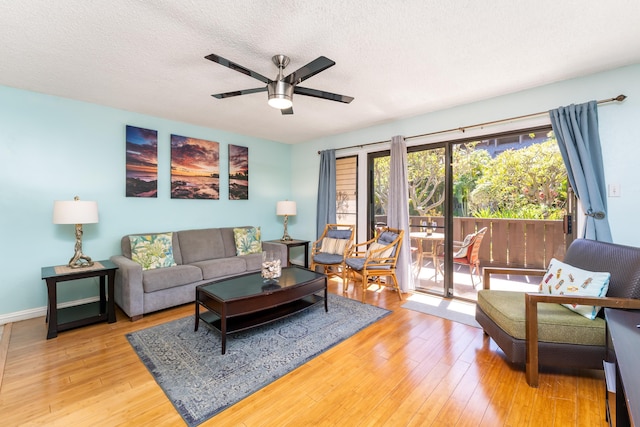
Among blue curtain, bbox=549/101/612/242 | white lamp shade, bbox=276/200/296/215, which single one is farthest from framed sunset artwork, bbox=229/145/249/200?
blue curtain, bbox=549/101/612/242

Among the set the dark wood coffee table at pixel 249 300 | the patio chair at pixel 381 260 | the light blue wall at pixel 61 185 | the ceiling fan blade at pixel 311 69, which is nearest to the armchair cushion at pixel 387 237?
the patio chair at pixel 381 260

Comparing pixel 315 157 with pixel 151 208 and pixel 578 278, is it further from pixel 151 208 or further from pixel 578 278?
pixel 578 278

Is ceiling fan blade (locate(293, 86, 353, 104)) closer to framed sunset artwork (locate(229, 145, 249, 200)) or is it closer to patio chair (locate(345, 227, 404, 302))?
patio chair (locate(345, 227, 404, 302))

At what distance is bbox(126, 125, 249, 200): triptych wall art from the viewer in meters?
3.67

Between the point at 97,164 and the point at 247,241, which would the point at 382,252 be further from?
the point at 97,164

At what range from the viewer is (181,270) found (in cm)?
328

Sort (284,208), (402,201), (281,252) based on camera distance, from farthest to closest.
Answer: (284,208), (281,252), (402,201)

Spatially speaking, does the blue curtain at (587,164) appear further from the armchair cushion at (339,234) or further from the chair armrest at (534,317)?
the armchair cushion at (339,234)

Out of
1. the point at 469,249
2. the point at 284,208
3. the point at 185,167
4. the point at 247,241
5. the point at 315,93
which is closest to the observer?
the point at 315,93

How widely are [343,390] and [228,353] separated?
1.01 metres

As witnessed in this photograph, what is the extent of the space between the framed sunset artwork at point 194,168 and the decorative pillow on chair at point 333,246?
75.6 inches

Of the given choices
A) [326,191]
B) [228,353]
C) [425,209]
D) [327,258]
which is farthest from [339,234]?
[228,353]

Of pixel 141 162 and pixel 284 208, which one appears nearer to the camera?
pixel 141 162

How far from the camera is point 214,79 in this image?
2697 mm
